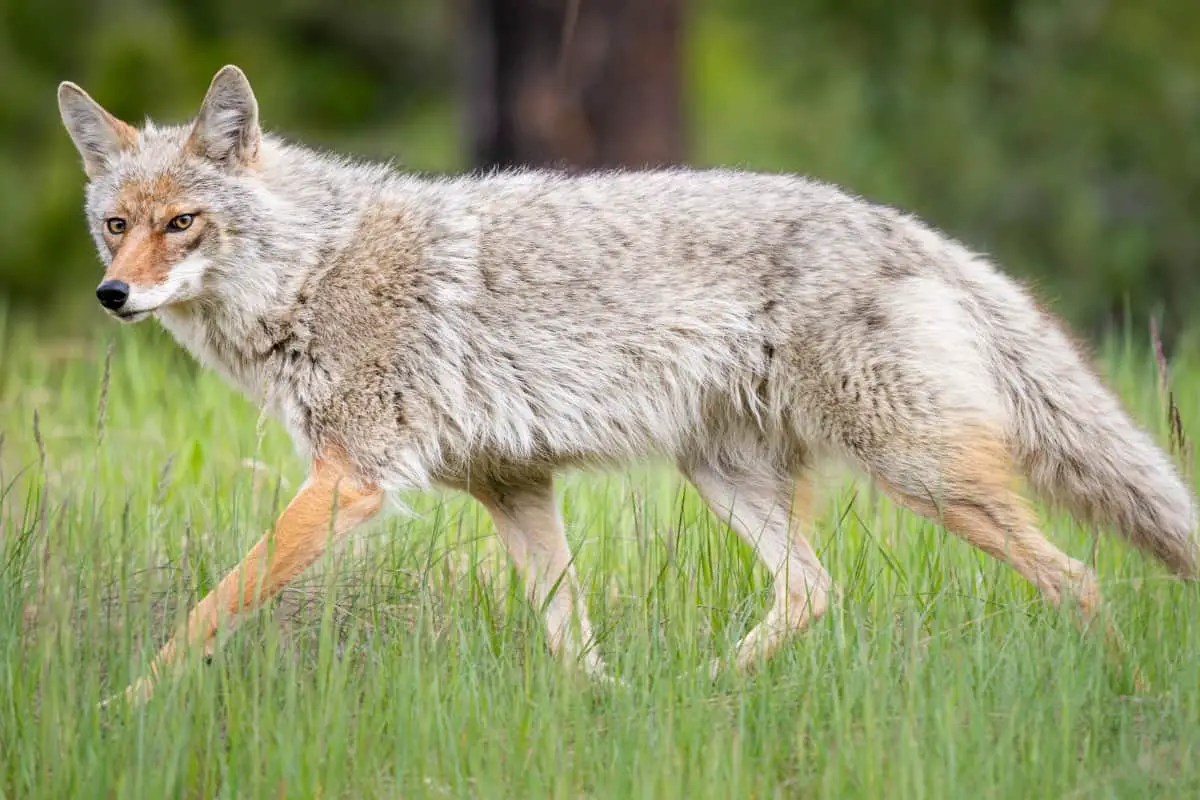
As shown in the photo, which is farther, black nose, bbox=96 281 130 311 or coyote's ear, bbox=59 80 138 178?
coyote's ear, bbox=59 80 138 178

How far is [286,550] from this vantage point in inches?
203

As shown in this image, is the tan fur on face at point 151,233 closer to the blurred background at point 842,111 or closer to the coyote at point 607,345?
the coyote at point 607,345

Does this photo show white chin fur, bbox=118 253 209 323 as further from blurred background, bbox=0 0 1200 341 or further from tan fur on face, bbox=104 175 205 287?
blurred background, bbox=0 0 1200 341

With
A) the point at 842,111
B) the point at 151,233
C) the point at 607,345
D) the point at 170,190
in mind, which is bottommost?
the point at 842,111

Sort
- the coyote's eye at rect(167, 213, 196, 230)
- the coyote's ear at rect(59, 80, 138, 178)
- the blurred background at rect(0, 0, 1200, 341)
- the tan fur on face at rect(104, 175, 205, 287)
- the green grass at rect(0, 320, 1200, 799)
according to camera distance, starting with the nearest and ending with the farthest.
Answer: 1. the green grass at rect(0, 320, 1200, 799)
2. the tan fur on face at rect(104, 175, 205, 287)
3. the coyote's eye at rect(167, 213, 196, 230)
4. the coyote's ear at rect(59, 80, 138, 178)
5. the blurred background at rect(0, 0, 1200, 341)

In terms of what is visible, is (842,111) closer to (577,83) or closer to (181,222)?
(577,83)

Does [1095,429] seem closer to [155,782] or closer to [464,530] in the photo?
[464,530]

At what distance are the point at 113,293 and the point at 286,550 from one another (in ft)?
3.45

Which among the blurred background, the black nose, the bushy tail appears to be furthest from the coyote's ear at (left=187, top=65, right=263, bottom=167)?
the blurred background

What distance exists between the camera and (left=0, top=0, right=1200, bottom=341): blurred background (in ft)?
34.9

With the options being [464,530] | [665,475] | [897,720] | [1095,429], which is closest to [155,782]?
[897,720]

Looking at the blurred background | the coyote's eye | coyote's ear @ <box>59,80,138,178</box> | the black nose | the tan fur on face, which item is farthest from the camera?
the blurred background

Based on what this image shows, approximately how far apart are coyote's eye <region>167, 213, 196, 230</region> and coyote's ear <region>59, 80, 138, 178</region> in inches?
19.9

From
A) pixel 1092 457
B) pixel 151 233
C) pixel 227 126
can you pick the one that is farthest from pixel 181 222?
pixel 1092 457
